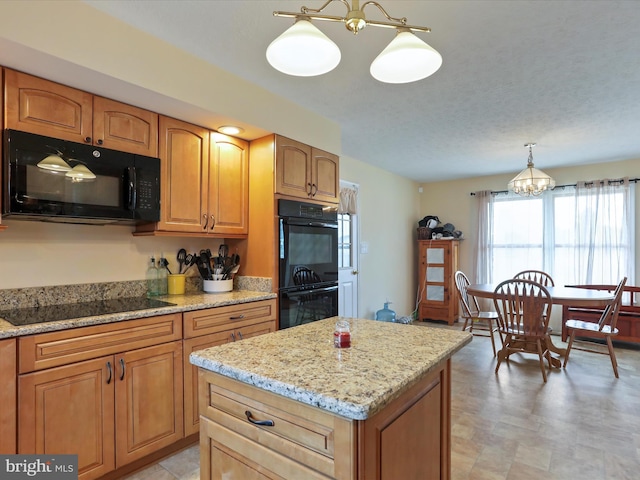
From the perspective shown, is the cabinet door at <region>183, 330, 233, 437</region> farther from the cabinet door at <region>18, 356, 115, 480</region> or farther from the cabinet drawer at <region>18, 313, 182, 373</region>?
the cabinet door at <region>18, 356, 115, 480</region>

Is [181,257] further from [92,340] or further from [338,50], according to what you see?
[338,50]

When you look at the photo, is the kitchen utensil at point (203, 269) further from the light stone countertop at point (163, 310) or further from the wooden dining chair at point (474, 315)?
the wooden dining chair at point (474, 315)

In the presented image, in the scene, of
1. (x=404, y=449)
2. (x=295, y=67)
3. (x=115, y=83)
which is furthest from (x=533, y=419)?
(x=115, y=83)

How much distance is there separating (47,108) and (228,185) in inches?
46.0

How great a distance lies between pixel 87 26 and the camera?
1.71 meters

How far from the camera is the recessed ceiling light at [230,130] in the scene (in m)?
2.54

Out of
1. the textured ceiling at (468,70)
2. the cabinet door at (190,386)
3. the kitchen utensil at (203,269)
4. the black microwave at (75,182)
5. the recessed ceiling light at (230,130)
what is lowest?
the cabinet door at (190,386)

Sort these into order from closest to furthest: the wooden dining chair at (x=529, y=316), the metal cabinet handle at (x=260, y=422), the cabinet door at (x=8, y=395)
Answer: the metal cabinet handle at (x=260, y=422), the cabinet door at (x=8, y=395), the wooden dining chair at (x=529, y=316)

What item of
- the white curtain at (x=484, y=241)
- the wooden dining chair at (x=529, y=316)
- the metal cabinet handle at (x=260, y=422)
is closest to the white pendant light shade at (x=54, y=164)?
the metal cabinet handle at (x=260, y=422)

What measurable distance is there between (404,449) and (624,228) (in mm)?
5061

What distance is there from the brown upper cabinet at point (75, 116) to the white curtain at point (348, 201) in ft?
8.23

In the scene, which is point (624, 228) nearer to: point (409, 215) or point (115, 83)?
point (409, 215)

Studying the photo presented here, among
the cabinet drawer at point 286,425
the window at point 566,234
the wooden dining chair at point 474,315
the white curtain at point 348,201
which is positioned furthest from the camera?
the window at point 566,234

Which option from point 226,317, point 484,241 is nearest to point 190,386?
point 226,317
